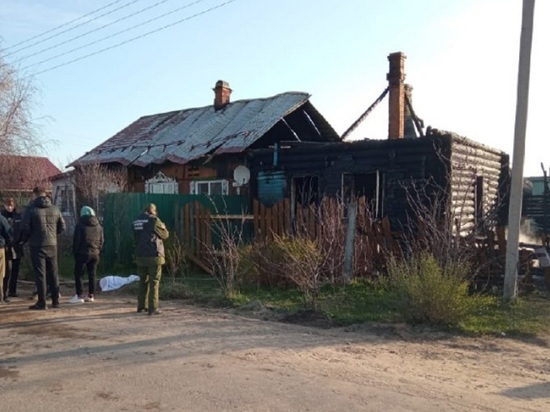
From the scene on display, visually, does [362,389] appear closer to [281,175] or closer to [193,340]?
[193,340]

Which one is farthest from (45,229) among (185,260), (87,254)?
(185,260)

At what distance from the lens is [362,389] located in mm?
5234

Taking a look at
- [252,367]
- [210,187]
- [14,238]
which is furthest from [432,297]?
[210,187]

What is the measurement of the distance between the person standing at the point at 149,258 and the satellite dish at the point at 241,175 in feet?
28.2

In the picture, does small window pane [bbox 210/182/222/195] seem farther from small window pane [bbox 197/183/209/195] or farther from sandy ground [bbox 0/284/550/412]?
sandy ground [bbox 0/284/550/412]

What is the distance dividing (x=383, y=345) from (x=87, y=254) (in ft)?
17.9

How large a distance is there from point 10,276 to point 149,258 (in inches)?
129

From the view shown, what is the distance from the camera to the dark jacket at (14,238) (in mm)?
10117

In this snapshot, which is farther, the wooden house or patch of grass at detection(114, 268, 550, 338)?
the wooden house

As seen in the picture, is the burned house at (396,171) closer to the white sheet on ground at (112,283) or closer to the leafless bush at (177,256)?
the leafless bush at (177,256)

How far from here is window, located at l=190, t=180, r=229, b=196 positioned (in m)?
19.1

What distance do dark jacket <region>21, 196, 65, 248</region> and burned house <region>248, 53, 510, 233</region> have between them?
6433mm

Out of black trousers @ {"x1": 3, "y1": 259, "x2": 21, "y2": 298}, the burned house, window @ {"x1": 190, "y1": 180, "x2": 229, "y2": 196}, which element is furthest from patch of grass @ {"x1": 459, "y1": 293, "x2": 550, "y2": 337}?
window @ {"x1": 190, "y1": 180, "x2": 229, "y2": 196}

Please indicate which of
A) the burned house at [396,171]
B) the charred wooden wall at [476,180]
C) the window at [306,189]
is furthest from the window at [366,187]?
the charred wooden wall at [476,180]
